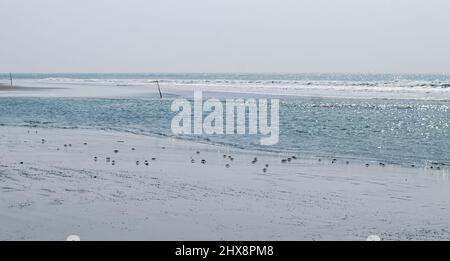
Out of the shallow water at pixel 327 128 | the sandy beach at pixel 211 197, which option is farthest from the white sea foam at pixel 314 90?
the sandy beach at pixel 211 197

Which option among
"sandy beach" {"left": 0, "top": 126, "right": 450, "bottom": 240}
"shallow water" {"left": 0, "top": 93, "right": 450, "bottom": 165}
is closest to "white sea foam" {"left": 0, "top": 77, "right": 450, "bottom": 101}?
"shallow water" {"left": 0, "top": 93, "right": 450, "bottom": 165}

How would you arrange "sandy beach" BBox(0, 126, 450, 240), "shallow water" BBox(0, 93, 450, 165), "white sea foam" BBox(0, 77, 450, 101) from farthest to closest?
"white sea foam" BBox(0, 77, 450, 101) < "shallow water" BBox(0, 93, 450, 165) < "sandy beach" BBox(0, 126, 450, 240)

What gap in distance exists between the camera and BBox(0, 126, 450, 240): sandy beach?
9.88 m

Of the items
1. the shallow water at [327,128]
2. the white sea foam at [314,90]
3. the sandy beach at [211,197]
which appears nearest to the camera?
the sandy beach at [211,197]

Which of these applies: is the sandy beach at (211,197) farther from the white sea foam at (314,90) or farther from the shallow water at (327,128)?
the white sea foam at (314,90)

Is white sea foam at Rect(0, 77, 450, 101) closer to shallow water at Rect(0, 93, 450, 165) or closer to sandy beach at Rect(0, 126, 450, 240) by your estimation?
shallow water at Rect(0, 93, 450, 165)

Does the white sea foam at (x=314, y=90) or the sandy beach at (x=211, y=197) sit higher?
the sandy beach at (x=211, y=197)

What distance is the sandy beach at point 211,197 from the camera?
9.88m

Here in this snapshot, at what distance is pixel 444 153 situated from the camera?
1928 centimetres

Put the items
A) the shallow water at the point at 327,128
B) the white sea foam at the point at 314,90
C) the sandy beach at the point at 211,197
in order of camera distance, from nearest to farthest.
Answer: the sandy beach at the point at 211,197
the shallow water at the point at 327,128
the white sea foam at the point at 314,90

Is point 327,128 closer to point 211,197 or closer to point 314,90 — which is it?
point 211,197

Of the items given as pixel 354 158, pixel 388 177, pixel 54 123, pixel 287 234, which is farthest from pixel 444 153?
pixel 54 123
